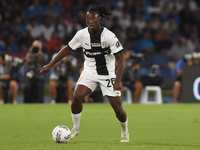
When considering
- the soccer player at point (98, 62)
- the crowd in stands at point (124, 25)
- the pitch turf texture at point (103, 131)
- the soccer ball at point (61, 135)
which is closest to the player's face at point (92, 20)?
the soccer player at point (98, 62)

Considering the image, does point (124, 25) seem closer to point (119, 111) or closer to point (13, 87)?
point (13, 87)

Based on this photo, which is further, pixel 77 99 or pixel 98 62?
pixel 98 62

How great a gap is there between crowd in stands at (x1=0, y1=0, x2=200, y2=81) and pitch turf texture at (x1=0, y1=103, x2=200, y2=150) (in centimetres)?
666

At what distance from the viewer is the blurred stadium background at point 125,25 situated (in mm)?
18281

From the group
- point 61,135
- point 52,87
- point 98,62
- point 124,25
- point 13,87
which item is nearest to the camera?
point 61,135

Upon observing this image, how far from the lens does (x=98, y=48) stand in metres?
6.59

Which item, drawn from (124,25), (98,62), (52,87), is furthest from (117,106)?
(124,25)

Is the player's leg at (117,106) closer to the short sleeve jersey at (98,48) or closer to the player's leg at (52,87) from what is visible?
the short sleeve jersey at (98,48)

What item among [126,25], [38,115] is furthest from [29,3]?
[38,115]

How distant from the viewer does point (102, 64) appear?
6.68 m

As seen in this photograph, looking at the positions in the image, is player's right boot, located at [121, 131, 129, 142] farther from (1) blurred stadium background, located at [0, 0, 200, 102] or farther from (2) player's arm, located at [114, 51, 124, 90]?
(1) blurred stadium background, located at [0, 0, 200, 102]

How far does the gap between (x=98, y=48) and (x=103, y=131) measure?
193 centimetres

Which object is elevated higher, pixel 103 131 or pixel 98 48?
pixel 98 48

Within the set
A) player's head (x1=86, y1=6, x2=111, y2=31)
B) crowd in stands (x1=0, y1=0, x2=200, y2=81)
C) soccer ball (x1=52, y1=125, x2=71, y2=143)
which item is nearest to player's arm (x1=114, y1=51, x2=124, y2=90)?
player's head (x1=86, y1=6, x2=111, y2=31)
